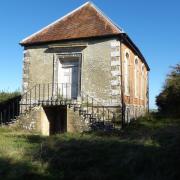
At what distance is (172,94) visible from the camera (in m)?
22.6

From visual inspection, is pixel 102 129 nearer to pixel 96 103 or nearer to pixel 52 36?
pixel 96 103

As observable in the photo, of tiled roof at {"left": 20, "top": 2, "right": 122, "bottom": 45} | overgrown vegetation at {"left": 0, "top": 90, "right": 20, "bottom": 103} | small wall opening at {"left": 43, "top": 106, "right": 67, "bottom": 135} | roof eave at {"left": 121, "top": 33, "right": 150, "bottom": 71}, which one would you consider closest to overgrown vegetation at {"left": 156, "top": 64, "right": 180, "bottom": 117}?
roof eave at {"left": 121, "top": 33, "right": 150, "bottom": 71}

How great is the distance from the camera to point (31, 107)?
2122cm

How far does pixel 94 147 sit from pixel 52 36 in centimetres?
1135

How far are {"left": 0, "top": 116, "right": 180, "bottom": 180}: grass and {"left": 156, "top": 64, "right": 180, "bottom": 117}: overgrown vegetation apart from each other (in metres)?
9.32

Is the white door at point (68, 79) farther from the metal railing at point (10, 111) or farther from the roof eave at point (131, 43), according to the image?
the metal railing at point (10, 111)

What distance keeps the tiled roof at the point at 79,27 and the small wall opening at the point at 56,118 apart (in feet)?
13.3

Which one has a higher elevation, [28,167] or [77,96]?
[77,96]

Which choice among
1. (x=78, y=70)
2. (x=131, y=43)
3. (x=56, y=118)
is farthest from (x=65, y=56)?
(x=131, y=43)

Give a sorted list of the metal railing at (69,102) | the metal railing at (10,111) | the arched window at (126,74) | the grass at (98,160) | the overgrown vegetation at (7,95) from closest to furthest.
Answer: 1. the grass at (98,160)
2. the metal railing at (69,102)
3. the arched window at (126,74)
4. the metal railing at (10,111)
5. the overgrown vegetation at (7,95)

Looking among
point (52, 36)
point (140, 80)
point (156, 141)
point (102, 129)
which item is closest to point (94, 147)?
point (156, 141)

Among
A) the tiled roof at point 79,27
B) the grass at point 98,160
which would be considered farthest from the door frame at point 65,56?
the grass at point 98,160

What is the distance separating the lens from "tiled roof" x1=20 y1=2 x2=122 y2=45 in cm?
2088

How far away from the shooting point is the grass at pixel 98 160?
9.80 m
